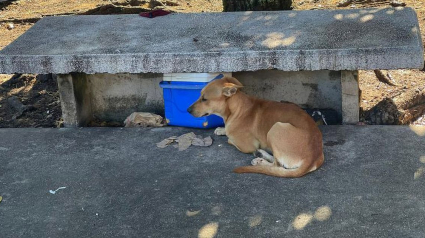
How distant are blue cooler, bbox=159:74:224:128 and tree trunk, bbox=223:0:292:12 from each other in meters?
2.17

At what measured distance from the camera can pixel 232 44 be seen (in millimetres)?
6340

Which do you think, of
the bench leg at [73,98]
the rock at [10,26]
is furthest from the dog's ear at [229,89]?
the rock at [10,26]

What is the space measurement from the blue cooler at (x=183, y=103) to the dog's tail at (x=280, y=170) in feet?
4.18

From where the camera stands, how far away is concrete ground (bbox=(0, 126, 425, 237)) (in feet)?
15.5

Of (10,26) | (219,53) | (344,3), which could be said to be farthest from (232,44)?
(10,26)

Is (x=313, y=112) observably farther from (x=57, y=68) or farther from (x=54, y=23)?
(x=54, y=23)

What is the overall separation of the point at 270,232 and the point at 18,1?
31.2 feet

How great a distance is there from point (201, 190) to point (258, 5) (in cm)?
372

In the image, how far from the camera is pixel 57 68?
6395 mm

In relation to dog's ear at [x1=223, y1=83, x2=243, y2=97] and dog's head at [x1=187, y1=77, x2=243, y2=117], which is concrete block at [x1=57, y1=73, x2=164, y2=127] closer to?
dog's head at [x1=187, y1=77, x2=243, y2=117]

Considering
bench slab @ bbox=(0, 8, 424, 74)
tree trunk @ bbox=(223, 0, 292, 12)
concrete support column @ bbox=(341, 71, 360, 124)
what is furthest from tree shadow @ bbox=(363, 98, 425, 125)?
tree trunk @ bbox=(223, 0, 292, 12)

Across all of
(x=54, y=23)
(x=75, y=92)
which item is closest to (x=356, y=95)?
(x=75, y=92)

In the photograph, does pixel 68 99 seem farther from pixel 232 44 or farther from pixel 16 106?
pixel 232 44

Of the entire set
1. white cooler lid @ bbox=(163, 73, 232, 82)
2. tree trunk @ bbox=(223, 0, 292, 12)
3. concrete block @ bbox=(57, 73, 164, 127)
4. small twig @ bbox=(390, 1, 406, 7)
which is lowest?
concrete block @ bbox=(57, 73, 164, 127)
